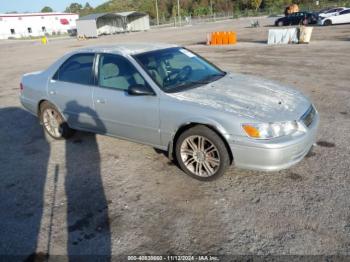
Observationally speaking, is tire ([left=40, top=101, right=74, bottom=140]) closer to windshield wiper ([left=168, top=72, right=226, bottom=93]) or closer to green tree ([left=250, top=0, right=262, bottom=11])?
windshield wiper ([left=168, top=72, right=226, bottom=93])

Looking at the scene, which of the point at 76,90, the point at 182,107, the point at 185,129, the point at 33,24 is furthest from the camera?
the point at 33,24

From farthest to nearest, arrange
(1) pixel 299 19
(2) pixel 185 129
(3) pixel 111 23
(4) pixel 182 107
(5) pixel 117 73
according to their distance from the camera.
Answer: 1. (3) pixel 111 23
2. (1) pixel 299 19
3. (5) pixel 117 73
4. (2) pixel 185 129
5. (4) pixel 182 107

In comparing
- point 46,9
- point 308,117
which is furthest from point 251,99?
point 46,9

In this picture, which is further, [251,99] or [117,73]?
[117,73]

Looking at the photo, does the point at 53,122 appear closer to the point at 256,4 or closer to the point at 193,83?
the point at 193,83

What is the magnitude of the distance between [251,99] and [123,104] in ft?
5.49

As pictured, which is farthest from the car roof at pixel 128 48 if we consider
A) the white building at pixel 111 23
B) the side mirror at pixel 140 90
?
the white building at pixel 111 23

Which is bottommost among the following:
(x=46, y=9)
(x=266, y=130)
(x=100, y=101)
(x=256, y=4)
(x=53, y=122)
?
(x=53, y=122)

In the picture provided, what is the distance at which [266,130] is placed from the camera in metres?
3.66

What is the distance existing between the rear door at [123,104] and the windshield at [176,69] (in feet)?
0.69

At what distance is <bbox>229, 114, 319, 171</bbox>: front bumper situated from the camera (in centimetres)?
363

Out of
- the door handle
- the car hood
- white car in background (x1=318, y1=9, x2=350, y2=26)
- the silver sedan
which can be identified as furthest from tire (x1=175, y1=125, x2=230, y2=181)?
white car in background (x1=318, y1=9, x2=350, y2=26)

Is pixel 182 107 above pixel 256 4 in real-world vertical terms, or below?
below

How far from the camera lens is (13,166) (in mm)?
5043
